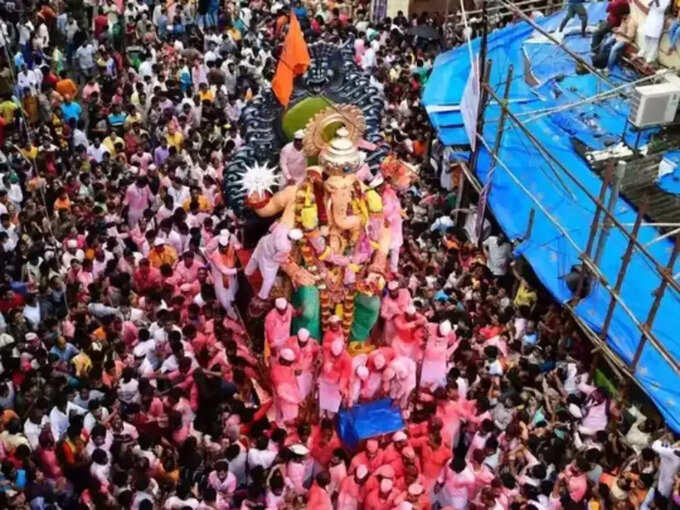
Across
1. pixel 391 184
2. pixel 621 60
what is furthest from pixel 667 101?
pixel 391 184

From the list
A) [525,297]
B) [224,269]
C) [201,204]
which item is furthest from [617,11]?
[224,269]

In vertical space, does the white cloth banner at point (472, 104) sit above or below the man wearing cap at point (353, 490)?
above

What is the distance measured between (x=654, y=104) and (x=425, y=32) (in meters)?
4.99

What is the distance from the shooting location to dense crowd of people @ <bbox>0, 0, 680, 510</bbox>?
23.3 feet

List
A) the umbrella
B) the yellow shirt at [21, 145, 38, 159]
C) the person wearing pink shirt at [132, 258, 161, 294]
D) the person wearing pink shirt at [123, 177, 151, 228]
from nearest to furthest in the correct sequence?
the person wearing pink shirt at [132, 258, 161, 294] < the person wearing pink shirt at [123, 177, 151, 228] < the yellow shirt at [21, 145, 38, 159] < the umbrella

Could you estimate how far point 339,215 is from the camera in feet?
25.4

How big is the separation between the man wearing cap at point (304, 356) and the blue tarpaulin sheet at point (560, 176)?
110 inches

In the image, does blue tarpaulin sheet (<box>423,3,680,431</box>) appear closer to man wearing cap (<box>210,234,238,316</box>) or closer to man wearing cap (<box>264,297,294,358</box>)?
man wearing cap (<box>264,297,294,358</box>)

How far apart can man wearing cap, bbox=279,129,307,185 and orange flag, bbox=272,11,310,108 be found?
15.2 inches

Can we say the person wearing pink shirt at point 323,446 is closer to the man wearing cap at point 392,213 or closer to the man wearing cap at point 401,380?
the man wearing cap at point 401,380

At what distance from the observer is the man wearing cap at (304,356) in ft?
25.3

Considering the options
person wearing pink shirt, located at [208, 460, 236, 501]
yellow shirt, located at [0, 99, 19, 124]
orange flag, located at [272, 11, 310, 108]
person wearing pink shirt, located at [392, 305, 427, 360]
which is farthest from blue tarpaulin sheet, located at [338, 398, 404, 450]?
yellow shirt, located at [0, 99, 19, 124]

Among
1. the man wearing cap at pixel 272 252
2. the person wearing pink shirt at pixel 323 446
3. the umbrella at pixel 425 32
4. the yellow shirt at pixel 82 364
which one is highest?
the man wearing cap at pixel 272 252

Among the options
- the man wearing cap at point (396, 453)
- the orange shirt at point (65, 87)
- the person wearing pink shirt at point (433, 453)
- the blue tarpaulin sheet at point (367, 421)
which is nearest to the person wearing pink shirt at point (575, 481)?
the person wearing pink shirt at point (433, 453)
